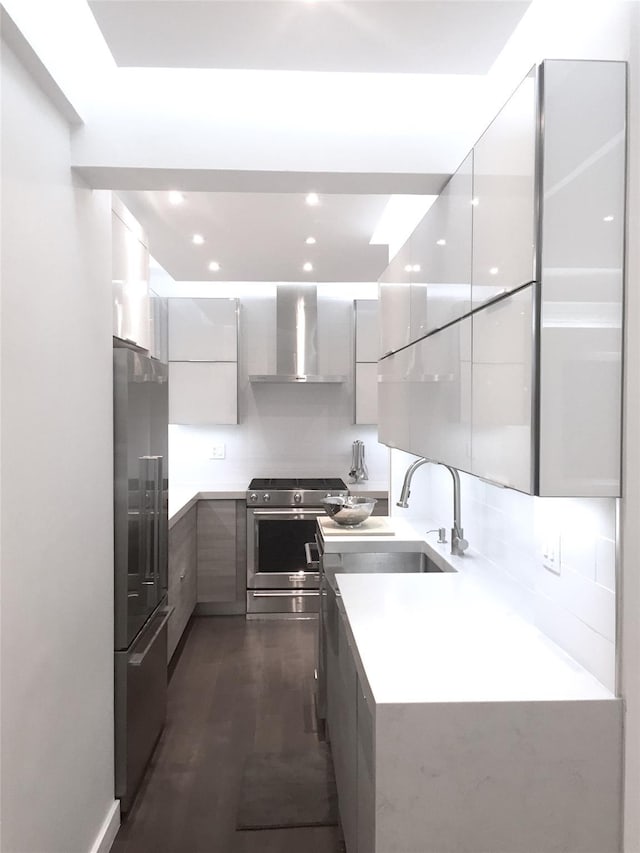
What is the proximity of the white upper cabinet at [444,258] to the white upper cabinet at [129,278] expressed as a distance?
114 centimetres

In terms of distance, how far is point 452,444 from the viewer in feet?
5.98

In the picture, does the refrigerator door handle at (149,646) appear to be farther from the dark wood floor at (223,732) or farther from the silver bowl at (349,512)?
the silver bowl at (349,512)

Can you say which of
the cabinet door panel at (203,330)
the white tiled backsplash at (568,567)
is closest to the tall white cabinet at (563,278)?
the white tiled backsplash at (568,567)

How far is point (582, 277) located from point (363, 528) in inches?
76.8

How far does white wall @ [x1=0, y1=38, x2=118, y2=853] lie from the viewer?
1.40m

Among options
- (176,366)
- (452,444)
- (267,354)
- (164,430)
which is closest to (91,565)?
(164,430)

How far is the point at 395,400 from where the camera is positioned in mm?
2750

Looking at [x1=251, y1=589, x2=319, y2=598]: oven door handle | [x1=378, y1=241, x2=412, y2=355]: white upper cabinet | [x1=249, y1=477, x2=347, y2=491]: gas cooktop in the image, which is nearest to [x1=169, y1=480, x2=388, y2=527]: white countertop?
[x1=249, y1=477, x2=347, y2=491]: gas cooktop

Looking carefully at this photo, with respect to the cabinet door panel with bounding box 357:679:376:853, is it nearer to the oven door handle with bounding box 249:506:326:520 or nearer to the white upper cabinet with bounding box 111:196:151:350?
the white upper cabinet with bounding box 111:196:151:350

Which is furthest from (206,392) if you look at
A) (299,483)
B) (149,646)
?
(149,646)

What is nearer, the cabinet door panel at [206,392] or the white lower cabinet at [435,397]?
the white lower cabinet at [435,397]

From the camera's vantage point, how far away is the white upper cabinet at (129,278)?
2.34 meters

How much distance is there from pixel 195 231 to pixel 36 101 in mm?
1853

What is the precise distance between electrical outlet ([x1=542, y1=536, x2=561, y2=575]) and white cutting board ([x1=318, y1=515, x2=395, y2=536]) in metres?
1.25
